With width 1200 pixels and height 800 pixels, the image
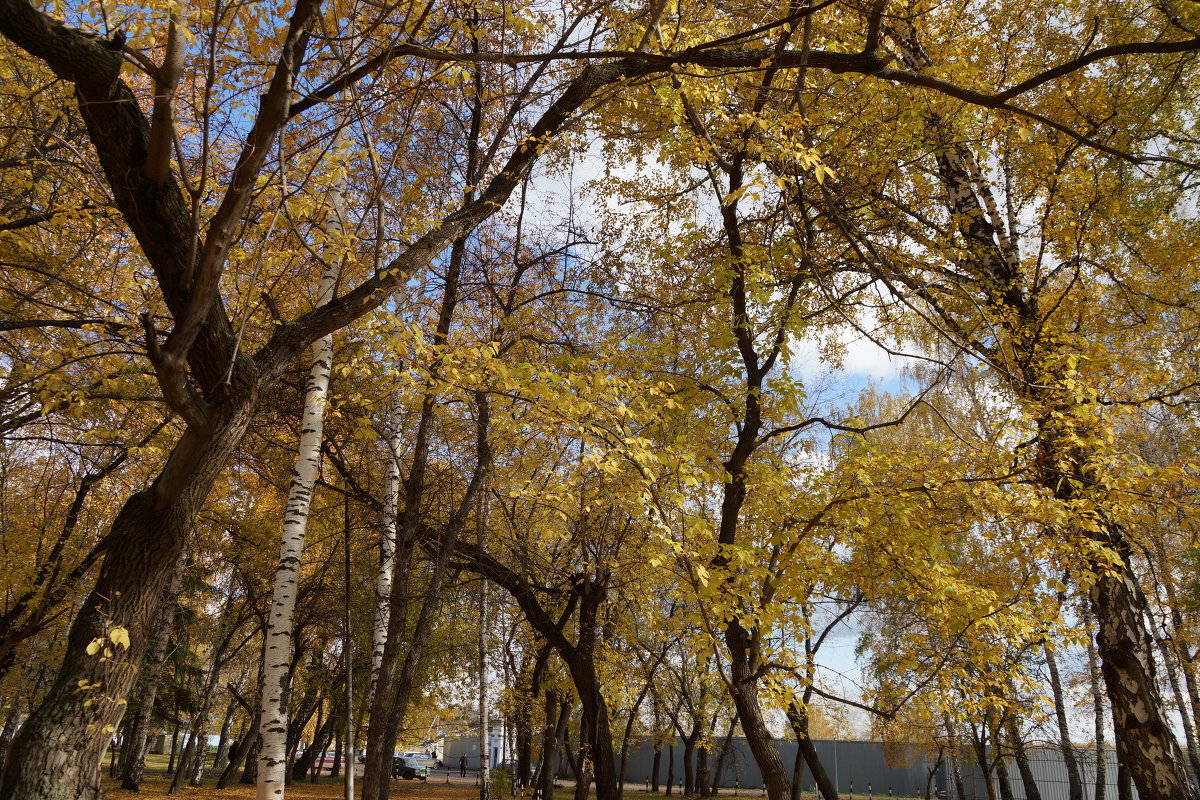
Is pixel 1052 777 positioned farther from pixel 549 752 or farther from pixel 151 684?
pixel 151 684

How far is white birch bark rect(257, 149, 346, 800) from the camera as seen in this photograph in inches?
173

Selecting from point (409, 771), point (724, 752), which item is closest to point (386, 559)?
point (724, 752)

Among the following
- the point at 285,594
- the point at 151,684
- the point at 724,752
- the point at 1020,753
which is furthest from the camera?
the point at 724,752

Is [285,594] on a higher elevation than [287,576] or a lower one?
lower

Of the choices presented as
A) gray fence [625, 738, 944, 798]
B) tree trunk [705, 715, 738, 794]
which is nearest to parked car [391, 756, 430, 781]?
gray fence [625, 738, 944, 798]

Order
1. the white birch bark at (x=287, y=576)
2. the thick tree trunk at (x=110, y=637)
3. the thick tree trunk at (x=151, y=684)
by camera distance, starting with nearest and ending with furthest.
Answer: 1. the thick tree trunk at (x=110, y=637)
2. the white birch bark at (x=287, y=576)
3. the thick tree trunk at (x=151, y=684)

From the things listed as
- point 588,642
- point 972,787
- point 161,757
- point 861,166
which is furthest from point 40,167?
point 161,757

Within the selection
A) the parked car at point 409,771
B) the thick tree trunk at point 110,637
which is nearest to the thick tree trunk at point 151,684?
the thick tree trunk at point 110,637

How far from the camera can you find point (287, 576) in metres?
5.03

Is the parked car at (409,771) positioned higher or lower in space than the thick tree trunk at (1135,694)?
lower

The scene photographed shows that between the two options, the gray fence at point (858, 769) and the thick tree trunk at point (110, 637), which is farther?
the gray fence at point (858, 769)

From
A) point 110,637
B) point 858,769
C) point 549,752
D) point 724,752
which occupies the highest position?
point 110,637

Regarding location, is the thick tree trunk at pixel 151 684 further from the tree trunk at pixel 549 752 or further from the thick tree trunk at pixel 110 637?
the thick tree trunk at pixel 110 637

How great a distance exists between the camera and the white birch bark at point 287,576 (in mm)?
4395
